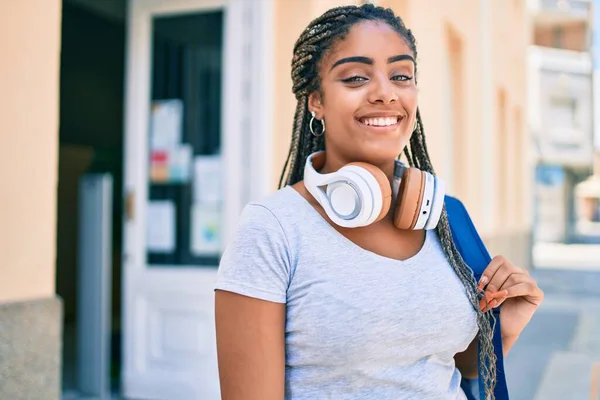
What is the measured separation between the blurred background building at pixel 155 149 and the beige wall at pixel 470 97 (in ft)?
0.08

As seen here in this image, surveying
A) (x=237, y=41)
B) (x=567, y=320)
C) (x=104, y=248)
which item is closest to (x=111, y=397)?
(x=104, y=248)

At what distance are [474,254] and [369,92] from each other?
508 millimetres

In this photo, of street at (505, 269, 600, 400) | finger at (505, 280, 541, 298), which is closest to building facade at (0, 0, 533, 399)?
street at (505, 269, 600, 400)

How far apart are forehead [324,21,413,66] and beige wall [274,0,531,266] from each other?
63 cm

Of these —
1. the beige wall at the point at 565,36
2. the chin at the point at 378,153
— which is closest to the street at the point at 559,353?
the chin at the point at 378,153

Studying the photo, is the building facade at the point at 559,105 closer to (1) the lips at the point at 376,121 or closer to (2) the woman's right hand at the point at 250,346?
(1) the lips at the point at 376,121

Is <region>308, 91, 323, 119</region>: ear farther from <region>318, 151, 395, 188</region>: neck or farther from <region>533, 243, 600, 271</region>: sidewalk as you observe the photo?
<region>533, 243, 600, 271</region>: sidewalk

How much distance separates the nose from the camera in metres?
1.37

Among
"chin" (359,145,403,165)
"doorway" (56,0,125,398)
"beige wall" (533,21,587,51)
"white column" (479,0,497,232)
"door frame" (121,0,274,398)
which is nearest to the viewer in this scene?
"chin" (359,145,403,165)

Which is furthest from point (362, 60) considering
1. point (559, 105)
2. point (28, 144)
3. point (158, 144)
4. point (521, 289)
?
point (559, 105)

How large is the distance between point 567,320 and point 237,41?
6200 millimetres

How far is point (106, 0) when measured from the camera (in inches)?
211

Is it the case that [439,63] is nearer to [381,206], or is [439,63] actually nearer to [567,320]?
[567,320]

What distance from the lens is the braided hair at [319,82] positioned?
4.68ft
